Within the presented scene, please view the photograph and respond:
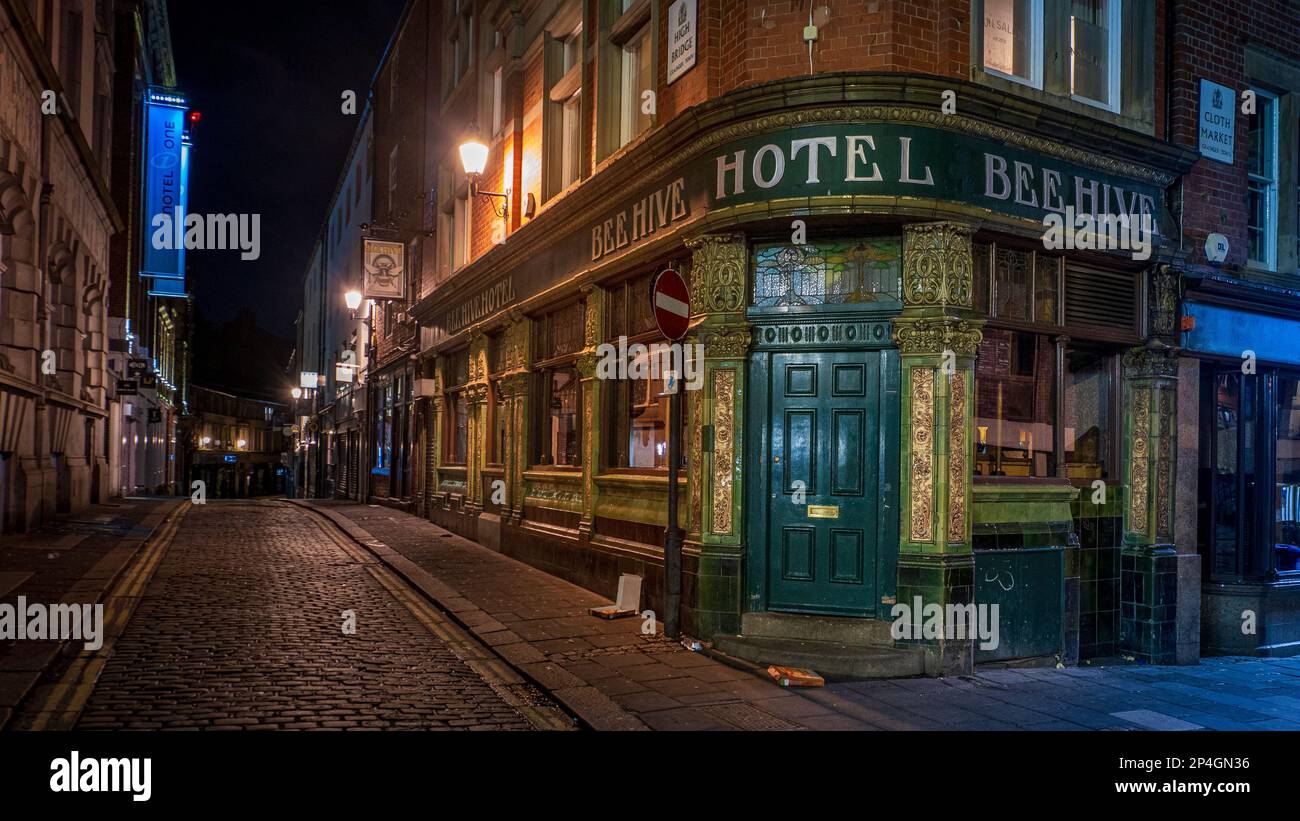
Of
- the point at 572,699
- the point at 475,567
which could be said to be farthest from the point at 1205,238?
the point at 475,567

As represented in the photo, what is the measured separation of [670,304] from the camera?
875 cm

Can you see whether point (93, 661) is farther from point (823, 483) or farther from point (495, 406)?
point (495, 406)

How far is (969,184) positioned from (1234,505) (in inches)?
226

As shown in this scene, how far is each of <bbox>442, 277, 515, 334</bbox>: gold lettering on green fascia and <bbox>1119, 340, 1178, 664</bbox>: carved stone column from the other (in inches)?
362

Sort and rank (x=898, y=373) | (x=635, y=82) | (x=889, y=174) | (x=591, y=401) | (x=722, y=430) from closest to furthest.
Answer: (x=889, y=174) → (x=898, y=373) → (x=722, y=430) → (x=635, y=82) → (x=591, y=401)

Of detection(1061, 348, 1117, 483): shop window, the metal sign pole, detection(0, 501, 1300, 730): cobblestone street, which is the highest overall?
detection(1061, 348, 1117, 483): shop window

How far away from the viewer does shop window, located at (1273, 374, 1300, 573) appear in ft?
37.3

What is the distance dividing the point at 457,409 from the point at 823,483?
41.4ft

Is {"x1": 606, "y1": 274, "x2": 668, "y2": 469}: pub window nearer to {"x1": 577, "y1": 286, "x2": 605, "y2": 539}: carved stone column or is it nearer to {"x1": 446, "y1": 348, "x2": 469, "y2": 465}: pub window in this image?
{"x1": 577, "y1": 286, "x2": 605, "y2": 539}: carved stone column

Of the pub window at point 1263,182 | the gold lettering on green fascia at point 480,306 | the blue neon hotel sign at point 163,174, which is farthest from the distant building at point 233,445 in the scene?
the pub window at point 1263,182

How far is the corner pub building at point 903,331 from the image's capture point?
823 centimetres

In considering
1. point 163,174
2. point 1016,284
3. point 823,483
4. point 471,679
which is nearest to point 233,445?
point 163,174

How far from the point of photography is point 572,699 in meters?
6.80

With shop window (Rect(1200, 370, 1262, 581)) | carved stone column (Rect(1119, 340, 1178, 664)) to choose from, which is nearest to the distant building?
carved stone column (Rect(1119, 340, 1178, 664))
